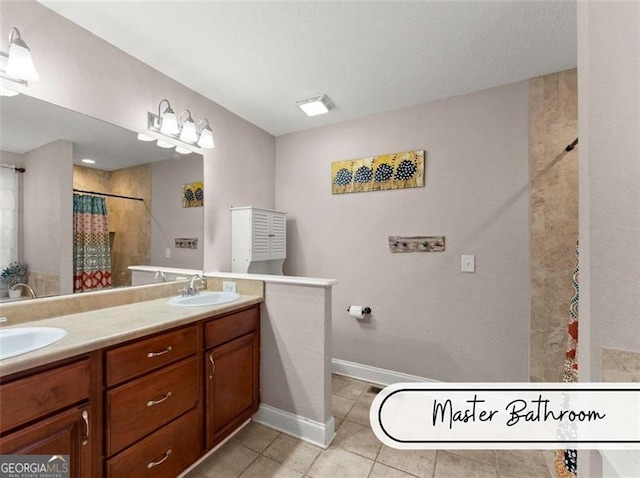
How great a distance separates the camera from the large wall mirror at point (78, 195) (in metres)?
1.25

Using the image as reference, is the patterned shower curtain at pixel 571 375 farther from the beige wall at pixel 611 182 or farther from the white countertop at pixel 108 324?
the white countertop at pixel 108 324

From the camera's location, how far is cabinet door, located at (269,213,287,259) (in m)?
2.50

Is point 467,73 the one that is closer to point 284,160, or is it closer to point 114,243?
point 284,160

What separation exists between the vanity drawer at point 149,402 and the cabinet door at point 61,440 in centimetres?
8

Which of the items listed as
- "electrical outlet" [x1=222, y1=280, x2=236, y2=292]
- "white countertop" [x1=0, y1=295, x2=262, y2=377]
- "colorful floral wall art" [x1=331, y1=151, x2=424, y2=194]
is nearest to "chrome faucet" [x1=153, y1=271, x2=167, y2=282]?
"white countertop" [x1=0, y1=295, x2=262, y2=377]

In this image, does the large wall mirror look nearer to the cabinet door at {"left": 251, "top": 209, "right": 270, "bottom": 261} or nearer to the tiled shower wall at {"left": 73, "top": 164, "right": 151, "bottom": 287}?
the tiled shower wall at {"left": 73, "top": 164, "right": 151, "bottom": 287}

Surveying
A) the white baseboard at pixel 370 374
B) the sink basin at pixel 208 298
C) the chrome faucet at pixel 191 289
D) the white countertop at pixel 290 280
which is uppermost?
the white countertop at pixel 290 280

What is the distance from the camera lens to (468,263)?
6.74 feet

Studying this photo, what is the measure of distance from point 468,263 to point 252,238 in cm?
180

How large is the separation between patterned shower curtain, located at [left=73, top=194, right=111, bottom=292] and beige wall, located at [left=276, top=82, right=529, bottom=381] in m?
1.64

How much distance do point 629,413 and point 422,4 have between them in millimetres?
1788

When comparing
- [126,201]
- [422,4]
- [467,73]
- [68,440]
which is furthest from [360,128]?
[68,440]

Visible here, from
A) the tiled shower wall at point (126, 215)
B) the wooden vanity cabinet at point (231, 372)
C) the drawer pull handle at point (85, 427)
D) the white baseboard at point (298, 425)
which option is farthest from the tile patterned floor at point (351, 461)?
the tiled shower wall at point (126, 215)

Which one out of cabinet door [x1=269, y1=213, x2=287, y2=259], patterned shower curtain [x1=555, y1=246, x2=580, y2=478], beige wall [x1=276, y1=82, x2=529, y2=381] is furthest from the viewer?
cabinet door [x1=269, y1=213, x2=287, y2=259]
